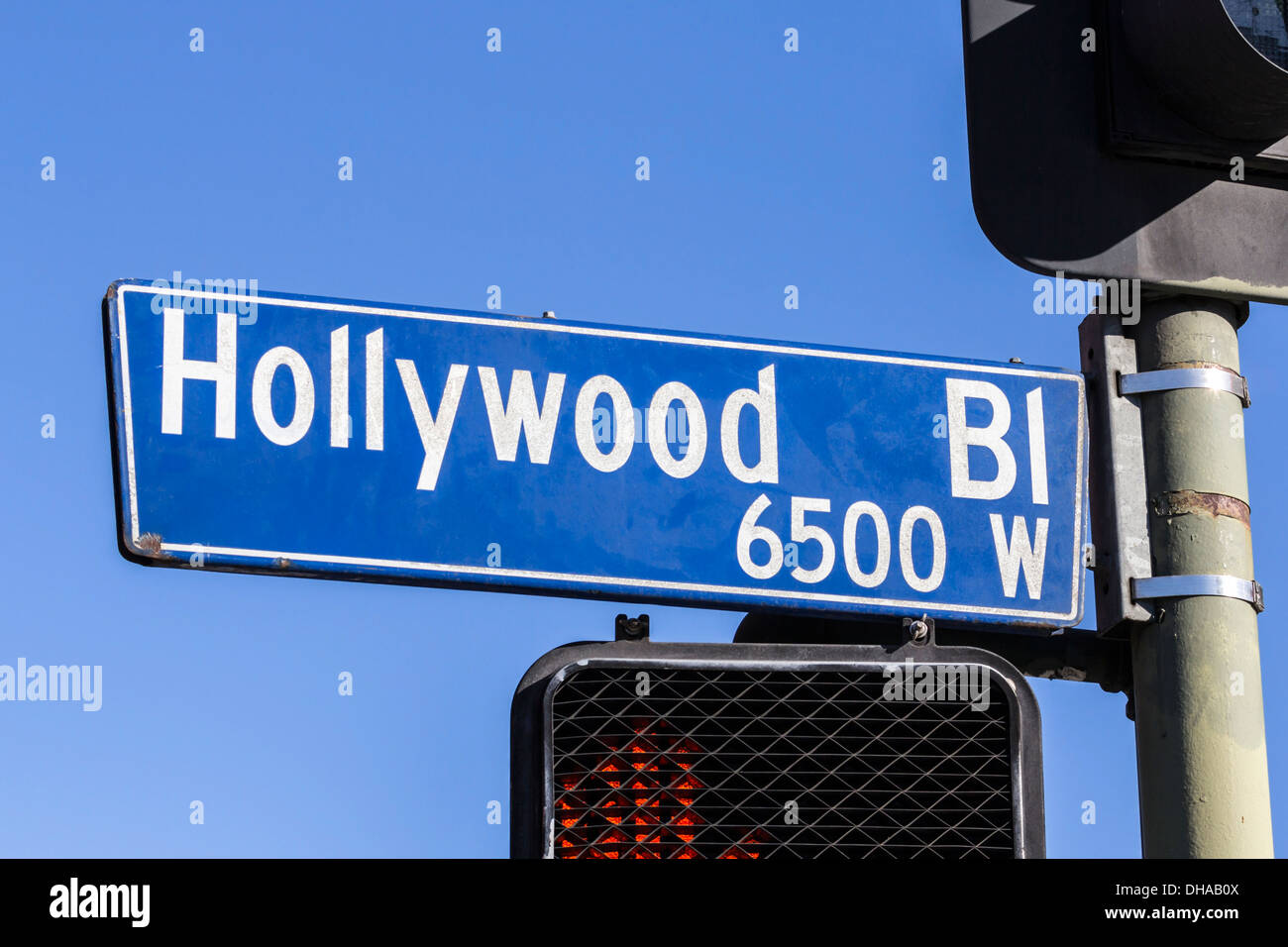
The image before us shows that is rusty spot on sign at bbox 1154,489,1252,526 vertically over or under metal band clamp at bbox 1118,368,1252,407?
under

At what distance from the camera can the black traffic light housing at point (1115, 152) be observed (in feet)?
9.59

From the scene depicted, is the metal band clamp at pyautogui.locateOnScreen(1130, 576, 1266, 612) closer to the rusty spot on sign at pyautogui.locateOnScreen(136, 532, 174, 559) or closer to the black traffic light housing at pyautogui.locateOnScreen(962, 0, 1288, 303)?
the black traffic light housing at pyautogui.locateOnScreen(962, 0, 1288, 303)

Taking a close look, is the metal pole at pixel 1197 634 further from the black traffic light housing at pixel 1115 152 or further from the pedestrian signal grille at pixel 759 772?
the pedestrian signal grille at pixel 759 772

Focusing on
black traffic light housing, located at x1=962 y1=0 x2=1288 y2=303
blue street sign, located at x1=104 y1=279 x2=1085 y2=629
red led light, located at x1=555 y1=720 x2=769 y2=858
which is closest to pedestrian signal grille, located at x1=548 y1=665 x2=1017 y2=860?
red led light, located at x1=555 y1=720 x2=769 y2=858

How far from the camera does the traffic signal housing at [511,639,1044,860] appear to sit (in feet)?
8.36

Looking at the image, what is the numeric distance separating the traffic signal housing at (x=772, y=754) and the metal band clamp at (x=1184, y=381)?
58 centimetres

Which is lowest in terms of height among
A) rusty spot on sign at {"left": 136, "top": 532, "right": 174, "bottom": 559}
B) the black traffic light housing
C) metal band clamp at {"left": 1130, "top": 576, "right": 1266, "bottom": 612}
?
metal band clamp at {"left": 1130, "top": 576, "right": 1266, "bottom": 612}

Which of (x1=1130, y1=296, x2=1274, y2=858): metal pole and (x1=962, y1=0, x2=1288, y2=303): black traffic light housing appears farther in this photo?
(x1=962, y1=0, x2=1288, y2=303): black traffic light housing

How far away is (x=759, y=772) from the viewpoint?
259 centimetres

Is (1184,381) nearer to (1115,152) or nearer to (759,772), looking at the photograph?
(1115,152)

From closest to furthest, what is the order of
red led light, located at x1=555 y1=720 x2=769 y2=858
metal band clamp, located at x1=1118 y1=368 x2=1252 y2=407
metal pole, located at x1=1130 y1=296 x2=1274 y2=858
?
red led light, located at x1=555 y1=720 x2=769 y2=858
metal pole, located at x1=1130 y1=296 x2=1274 y2=858
metal band clamp, located at x1=1118 y1=368 x2=1252 y2=407

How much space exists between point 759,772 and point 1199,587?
76 cm

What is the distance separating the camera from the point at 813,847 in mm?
2572

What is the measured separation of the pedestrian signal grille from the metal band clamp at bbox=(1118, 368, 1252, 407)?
68 cm
